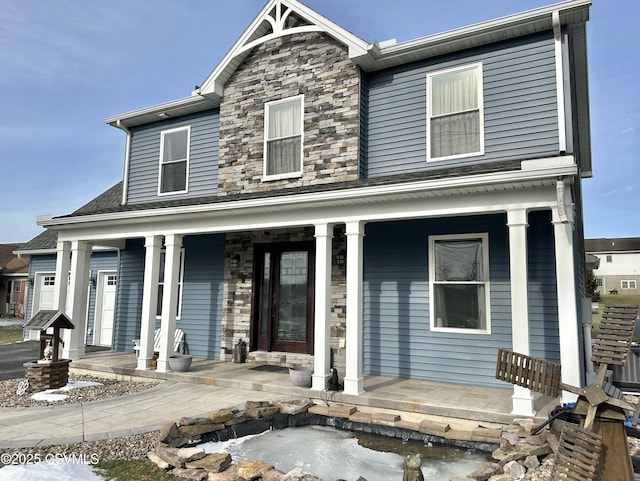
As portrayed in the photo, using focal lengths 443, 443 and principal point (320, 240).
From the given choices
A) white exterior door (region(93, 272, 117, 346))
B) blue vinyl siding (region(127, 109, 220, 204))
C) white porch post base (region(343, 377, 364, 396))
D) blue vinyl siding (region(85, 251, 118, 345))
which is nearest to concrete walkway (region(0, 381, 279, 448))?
white porch post base (region(343, 377, 364, 396))

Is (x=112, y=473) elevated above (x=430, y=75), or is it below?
below

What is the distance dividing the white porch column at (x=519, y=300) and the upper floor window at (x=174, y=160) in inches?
283

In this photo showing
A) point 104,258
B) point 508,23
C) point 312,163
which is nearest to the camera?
point 508,23

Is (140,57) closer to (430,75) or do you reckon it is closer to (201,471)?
(430,75)

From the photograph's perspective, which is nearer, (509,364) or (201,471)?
(201,471)

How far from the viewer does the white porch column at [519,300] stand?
514cm

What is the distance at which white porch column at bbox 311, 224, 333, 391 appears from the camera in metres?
6.53

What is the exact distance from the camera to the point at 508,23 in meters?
6.79

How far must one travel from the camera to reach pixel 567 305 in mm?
5160

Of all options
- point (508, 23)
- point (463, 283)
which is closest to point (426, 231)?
point (463, 283)

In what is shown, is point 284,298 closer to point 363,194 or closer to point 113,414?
point 363,194

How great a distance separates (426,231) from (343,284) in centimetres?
174

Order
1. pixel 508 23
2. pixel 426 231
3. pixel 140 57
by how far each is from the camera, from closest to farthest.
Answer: pixel 508 23, pixel 426 231, pixel 140 57

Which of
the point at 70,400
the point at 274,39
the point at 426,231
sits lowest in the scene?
the point at 70,400
